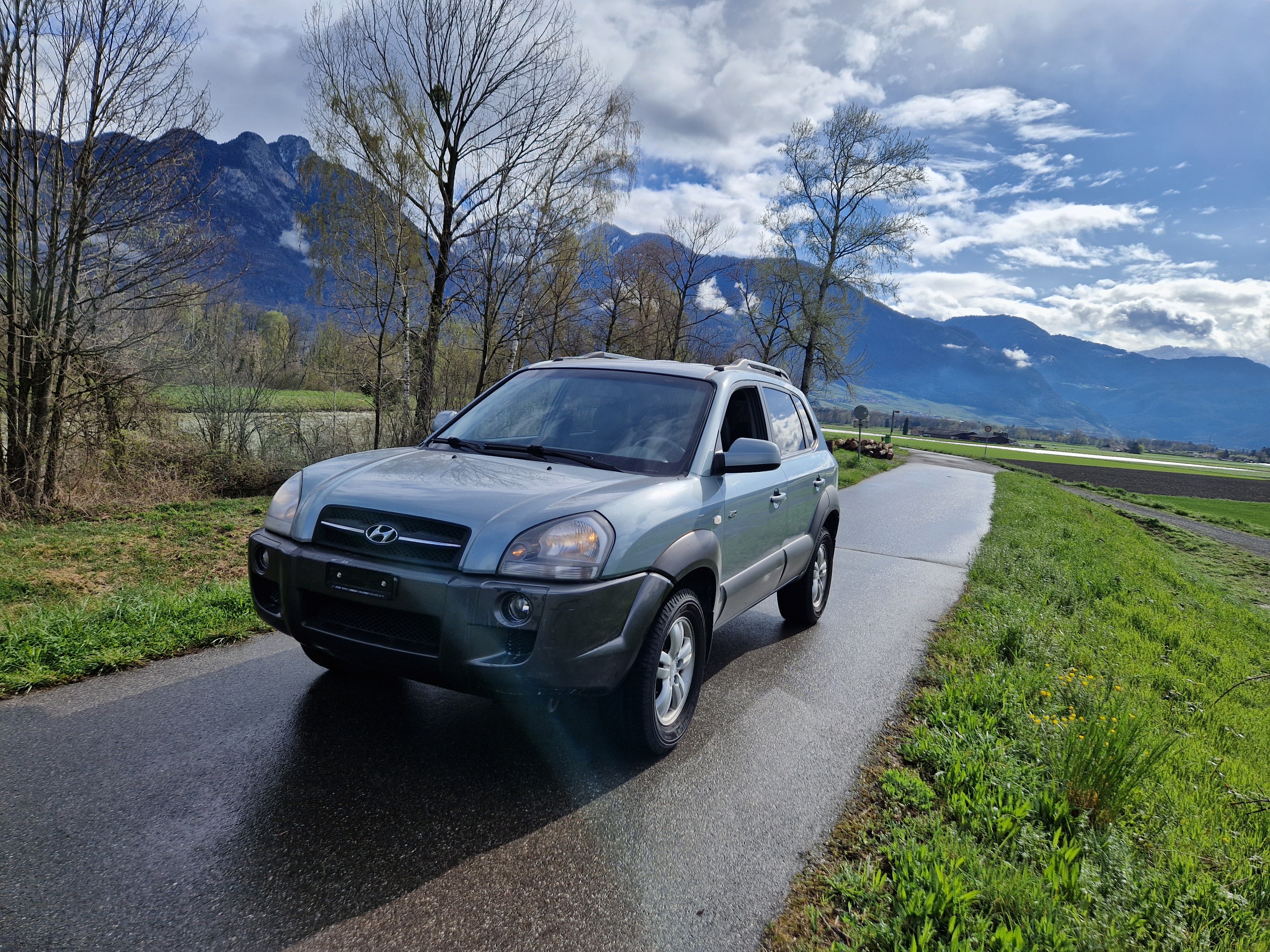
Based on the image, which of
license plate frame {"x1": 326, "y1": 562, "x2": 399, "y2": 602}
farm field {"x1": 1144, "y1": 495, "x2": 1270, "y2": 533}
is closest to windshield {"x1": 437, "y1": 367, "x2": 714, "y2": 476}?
license plate frame {"x1": 326, "y1": 562, "x2": 399, "y2": 602}

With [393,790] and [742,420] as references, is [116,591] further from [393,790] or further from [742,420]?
[742,420]

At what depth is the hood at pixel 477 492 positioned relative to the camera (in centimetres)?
294

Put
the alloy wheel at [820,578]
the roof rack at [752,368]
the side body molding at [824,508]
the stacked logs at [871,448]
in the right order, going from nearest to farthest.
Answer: the roof rack at [752,368], the side body molding at [824,508], the alloy wheel at [820,578], the stacked logs at [871,448]

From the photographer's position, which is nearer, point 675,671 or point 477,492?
point 477,492

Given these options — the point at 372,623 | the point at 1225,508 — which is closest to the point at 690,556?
the point at 372,623

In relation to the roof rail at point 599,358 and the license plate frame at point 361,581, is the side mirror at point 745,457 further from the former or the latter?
the license plate frame at point 361,581

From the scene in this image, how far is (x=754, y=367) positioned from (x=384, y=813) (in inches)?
144

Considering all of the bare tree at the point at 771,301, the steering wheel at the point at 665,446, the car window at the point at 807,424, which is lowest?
the steering wheel at the point at 665,446

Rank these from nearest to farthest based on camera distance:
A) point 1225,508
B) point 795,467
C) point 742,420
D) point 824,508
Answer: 1. point 742,420
2. point 795,467
3. point 824,508
4. point 1225,508

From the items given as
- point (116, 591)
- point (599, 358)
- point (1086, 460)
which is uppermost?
point (599, 358)

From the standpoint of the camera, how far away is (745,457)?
12.7 feet

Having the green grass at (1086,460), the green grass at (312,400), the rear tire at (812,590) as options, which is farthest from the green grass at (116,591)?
the green grass at (1086,460)

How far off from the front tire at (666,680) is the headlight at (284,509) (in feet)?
5.65

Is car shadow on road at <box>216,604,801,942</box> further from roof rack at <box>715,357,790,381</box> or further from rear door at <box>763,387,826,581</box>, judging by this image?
roof rack at <box>715,357,790,381</box>
